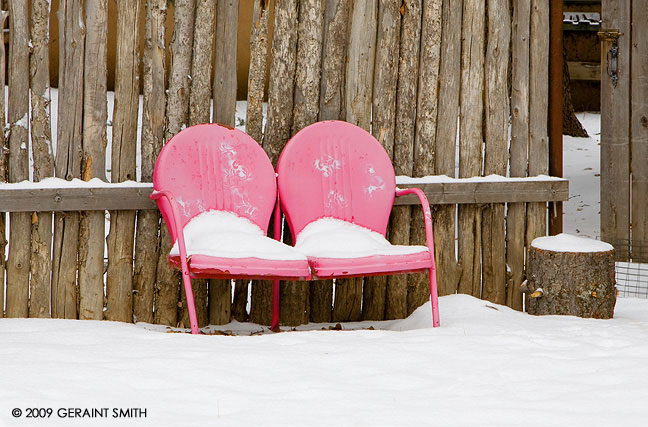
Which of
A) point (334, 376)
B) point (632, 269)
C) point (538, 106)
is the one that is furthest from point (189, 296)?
point (632, 269)

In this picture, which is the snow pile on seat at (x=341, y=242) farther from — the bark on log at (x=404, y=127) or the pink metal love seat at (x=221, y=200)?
the bark on log at (x=404, y=127)

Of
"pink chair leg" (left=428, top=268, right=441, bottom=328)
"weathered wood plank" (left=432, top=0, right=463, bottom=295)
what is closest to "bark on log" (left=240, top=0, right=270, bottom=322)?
"weathered wood plank" (left=432, top=0, right=463, bottom=295)

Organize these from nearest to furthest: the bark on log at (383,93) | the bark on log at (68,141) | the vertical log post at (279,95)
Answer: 1. the bark on log at (68,141)
2. the vertical log post at (279,95)
3. the bark on log at (383,93)

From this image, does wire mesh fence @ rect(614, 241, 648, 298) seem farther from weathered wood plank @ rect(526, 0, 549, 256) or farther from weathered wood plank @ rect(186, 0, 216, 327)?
weathered wood plank @ rect(186, 0, 216, 327)

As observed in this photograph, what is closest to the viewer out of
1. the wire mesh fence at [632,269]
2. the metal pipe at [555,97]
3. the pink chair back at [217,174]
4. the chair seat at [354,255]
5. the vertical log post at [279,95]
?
the chair seat at [354,255]

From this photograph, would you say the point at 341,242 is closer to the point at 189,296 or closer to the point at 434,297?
the point at 434,297

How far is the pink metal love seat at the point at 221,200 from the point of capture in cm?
322

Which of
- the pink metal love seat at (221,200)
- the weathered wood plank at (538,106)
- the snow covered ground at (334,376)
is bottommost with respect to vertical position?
the snow covered ground at (334,376)

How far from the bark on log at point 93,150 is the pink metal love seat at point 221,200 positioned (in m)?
0.39

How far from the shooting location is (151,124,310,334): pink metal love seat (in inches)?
127

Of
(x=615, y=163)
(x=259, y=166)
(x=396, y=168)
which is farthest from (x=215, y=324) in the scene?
(x=615, y=163)

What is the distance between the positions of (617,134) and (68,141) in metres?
3.42

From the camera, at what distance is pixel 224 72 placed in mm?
3877

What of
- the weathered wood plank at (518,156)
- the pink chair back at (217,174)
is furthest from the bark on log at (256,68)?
the weathered wood plank at (518,156)
